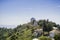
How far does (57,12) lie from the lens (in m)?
3.46

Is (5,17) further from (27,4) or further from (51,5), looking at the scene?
(51,5)

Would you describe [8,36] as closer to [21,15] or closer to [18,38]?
[18,38]

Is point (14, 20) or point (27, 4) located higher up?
point (27, 4)

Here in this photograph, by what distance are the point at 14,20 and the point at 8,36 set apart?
1.28 ft

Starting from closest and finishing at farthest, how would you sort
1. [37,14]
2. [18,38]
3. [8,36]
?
1. [18,38]
2. [8,36]
3. [37,14]

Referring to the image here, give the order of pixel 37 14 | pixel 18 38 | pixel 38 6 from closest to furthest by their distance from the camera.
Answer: pixel 18 38 → pixel 38 6 → pixel 37 14

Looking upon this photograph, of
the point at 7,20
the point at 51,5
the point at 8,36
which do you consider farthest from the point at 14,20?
the point at 51,5

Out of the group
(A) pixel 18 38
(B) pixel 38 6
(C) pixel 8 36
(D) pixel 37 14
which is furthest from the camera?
(D) pixel 37 14

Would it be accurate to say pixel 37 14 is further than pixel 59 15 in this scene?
Yes

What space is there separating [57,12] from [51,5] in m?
0.20

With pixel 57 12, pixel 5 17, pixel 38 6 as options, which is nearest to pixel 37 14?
pixel 38 6

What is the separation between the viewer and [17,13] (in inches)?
136

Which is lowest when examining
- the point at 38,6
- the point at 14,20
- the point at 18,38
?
the point at 18,38

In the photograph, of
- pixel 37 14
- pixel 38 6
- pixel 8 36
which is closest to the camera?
pixel 8 36
